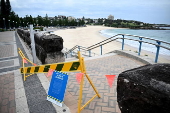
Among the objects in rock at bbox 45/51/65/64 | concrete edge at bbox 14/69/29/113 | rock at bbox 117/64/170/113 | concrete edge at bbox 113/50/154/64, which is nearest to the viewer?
rock at bbox 117/64/170/113

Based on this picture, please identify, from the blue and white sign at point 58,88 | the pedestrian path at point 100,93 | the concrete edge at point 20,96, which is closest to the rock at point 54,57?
the pedestrian path at point 100,93

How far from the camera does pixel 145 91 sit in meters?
1.28

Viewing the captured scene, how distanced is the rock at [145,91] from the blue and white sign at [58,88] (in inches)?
64.6

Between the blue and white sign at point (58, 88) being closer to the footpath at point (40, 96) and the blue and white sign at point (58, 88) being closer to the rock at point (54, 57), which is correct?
the footpath at point (40, 96)

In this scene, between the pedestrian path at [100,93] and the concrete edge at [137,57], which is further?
the concrete edge at [137,57]

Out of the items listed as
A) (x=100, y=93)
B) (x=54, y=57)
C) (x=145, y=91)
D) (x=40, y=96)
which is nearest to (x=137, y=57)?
(x=100, y=93)

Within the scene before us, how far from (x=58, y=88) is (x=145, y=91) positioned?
222cm

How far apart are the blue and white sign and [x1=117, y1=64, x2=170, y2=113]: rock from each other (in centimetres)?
164

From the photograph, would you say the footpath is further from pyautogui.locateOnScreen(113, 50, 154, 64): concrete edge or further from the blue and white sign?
pyautogui.locateOnScreen(113, 50, 154, 64): concrete edge

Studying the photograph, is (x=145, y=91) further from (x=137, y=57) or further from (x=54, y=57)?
(x=137, y=57)

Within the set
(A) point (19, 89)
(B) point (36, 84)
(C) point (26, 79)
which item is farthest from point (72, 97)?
(C) point (26, 79)

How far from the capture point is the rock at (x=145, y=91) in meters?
1.17

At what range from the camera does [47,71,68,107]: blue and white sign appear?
2908 mm

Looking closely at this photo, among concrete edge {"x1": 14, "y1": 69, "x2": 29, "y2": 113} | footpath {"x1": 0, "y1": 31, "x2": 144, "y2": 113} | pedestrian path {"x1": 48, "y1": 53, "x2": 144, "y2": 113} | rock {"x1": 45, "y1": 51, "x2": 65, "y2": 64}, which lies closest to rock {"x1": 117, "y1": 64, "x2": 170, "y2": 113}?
pedestrian path {"x1": 48, "y1": 53, "x2": 144, "y2": 113}
